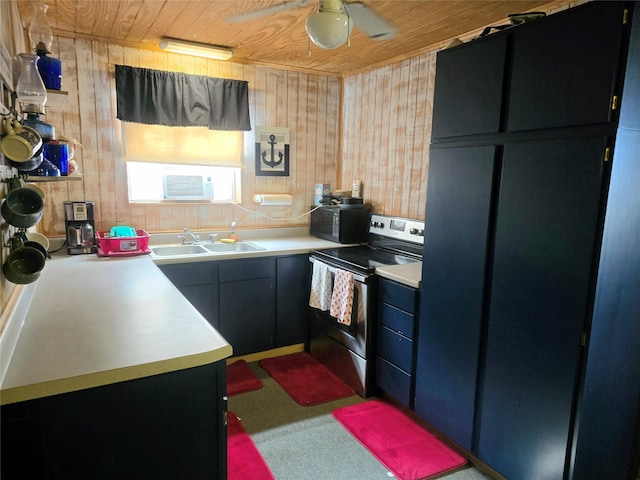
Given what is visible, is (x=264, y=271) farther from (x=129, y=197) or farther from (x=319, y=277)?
(x=129, y=197)

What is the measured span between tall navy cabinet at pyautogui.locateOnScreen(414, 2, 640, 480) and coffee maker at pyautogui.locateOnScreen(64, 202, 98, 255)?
85.9 inches

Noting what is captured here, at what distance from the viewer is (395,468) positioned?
2.06 m

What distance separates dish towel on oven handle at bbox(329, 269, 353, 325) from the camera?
2625 millimetres

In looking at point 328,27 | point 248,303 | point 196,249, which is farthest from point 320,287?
point 328,27

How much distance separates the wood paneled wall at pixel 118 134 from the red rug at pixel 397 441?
1764 millimetres

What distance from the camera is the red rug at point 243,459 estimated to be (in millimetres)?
1994

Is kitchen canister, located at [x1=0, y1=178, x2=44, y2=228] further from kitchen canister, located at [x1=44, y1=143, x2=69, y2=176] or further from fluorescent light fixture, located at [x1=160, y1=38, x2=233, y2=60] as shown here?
fluorescent light fixture, located at [x1=160, y1=38, x2=233, y2=60]

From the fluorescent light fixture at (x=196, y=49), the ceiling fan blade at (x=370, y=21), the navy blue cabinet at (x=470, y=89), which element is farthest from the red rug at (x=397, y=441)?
the fluorescent light fixture at (x=196, y=49)

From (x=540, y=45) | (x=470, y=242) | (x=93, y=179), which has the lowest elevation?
(x=470, y=242)

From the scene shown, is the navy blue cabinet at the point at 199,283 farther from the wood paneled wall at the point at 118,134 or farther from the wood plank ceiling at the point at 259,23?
the wood plank ceiling at the point at 259,23

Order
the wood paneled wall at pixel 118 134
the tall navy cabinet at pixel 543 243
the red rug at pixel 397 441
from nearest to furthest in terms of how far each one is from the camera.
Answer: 1. the tall navy cabinet at pixel 543 243
2. the red rug at pixel 397 441
3. the wood paneled wall at pixel 118 134

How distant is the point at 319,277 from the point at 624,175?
6.12ft

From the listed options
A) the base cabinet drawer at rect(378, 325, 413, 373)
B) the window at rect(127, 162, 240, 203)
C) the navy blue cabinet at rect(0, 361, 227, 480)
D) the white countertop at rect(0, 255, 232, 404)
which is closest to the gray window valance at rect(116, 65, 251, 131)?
the window at rect(127, 162, 240, 203)

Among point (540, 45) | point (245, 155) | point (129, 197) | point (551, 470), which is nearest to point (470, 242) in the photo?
point (540, 45)
